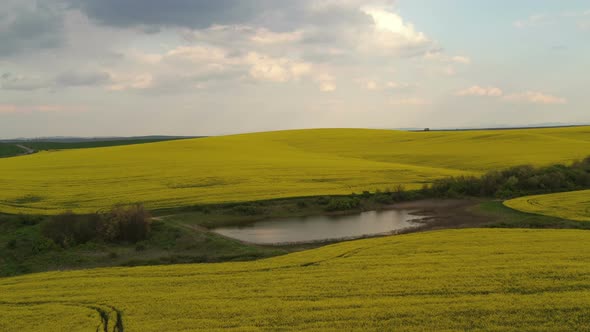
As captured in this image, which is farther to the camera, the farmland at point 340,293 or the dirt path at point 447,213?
the dirt path at point 447,213

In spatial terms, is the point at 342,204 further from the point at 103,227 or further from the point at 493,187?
the point at 103,227

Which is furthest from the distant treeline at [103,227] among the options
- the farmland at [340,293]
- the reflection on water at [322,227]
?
the farmland at [340,293]

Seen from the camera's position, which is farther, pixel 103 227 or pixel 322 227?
pixel 322 227

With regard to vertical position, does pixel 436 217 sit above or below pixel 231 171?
below

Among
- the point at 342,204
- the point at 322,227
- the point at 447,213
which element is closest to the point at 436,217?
Result: the point at 447,213

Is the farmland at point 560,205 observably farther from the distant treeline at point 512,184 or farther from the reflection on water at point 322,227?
the reflection on water at point 322,227

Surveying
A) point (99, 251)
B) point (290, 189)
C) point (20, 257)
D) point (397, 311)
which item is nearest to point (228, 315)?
point (397, 311)

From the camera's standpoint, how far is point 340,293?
11250mm

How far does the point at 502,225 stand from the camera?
70.7ft

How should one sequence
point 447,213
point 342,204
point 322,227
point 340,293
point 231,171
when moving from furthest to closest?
point 231,171, point 342,204, point 447,213, point 322,227, point 340,293

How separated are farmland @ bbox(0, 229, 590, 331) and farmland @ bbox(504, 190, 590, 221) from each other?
26.4ft

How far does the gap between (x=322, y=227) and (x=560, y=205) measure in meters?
14.3

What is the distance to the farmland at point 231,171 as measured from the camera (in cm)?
3029

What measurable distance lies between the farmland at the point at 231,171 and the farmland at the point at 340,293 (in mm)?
15596
